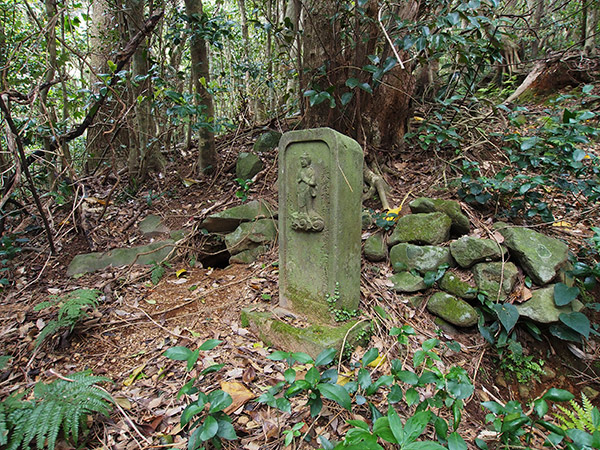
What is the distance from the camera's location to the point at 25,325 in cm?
260

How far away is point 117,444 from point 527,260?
335 centimetres

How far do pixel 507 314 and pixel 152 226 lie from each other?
4286 mm

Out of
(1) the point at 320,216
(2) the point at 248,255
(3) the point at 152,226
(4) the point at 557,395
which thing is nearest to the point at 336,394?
(4) the point at 557,395

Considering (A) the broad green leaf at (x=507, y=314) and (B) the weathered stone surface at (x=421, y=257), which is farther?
(B) the weathered stone surface at (x=421, y=257)

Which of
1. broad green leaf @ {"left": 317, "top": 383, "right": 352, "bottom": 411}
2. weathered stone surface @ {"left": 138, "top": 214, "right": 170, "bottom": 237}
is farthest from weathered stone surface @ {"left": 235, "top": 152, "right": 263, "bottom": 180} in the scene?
broad green leaf @ {"left": 317, "top": 383, "right": 352, "bottom": 411}

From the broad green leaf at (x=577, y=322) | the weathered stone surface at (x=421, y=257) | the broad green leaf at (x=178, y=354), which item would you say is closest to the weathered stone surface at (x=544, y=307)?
the broad green leaf at (x=577, y=322)

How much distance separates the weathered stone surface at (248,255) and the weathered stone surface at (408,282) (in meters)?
1.56

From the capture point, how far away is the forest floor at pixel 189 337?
1.85m

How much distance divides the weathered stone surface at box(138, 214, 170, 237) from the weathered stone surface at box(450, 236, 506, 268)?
11.9ft

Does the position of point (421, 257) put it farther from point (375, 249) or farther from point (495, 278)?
point (495, 278)

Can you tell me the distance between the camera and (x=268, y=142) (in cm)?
507

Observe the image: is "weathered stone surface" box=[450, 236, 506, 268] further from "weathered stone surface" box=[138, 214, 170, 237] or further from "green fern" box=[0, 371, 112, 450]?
"weathered stone surface" box=[138, 214, 170, 237]

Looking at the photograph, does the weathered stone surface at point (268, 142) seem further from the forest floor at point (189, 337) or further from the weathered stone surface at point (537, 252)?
the weathered stone surface at point (537, 252)

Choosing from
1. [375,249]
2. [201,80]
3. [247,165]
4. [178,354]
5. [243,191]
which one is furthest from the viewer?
[247,165]
